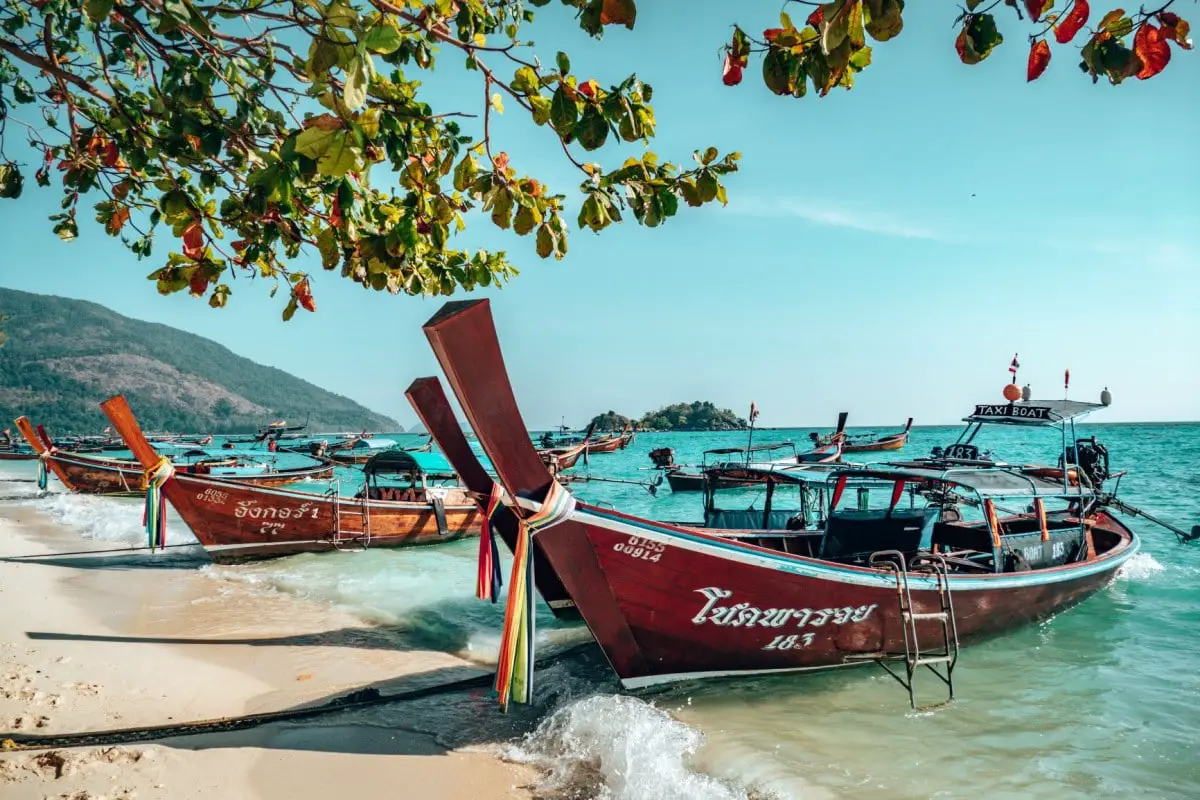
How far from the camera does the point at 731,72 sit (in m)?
2.80

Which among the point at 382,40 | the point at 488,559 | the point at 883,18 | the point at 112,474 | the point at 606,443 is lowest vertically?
the point at 112,474

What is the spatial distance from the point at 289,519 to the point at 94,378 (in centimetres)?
16263

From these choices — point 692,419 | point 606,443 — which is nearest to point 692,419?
point 692,419

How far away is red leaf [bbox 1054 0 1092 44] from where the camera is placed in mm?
2172

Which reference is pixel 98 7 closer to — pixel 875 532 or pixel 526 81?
pixel 526 81

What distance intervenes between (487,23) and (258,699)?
18.8ft

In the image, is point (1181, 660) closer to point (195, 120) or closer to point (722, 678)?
point (722, 678)

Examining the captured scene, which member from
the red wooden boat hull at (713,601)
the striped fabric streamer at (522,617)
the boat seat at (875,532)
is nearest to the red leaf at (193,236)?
the striped fabric streamer at (522,617)

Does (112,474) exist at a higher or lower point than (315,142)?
lower

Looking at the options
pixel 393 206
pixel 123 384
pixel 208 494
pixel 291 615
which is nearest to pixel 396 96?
pixel 393 206

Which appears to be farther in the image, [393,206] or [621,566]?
[621,566]

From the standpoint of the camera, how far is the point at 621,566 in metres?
5.30

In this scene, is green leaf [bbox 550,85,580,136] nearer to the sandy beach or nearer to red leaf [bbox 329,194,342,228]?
red leaf [bbox 329,194,342,228]

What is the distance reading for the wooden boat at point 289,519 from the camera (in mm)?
12344
